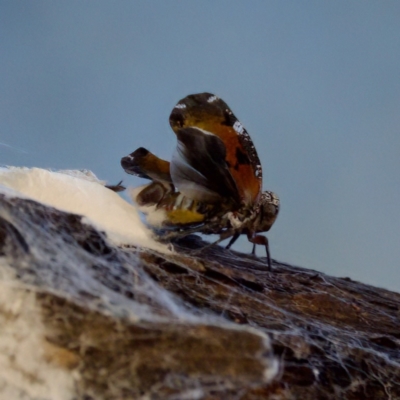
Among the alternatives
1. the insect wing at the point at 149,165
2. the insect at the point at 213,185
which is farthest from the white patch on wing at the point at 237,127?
the insect wing at the point at 149,165

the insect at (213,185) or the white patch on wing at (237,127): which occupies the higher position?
the white patch on wing at (237,127)

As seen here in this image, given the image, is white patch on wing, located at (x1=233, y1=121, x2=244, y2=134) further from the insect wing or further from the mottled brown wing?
the insect wing

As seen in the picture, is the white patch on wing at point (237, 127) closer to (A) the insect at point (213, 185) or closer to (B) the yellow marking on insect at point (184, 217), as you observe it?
(A) the insect at point (213, 185)

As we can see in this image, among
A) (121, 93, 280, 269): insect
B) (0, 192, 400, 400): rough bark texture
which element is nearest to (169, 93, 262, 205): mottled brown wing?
(121, 93, 280, 269): insect

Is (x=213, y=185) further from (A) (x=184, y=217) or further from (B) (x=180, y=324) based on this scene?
(B) (x=180, y=324)

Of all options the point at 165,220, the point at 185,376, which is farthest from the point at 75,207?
the point at 185,376

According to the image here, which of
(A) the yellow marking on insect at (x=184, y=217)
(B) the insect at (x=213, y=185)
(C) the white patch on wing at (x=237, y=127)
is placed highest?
(C) the white patch on wing at (x=237, y=127)

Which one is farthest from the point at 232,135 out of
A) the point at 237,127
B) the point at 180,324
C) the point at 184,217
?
the point at 180,324
